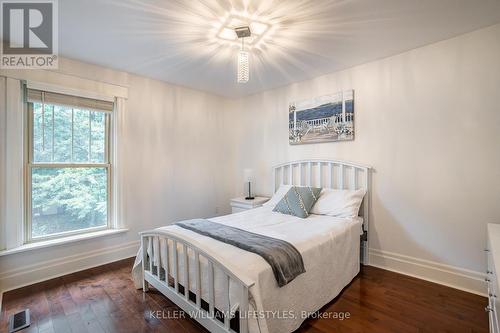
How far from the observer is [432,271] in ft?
8.04

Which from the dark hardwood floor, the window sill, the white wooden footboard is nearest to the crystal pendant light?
the white wooden footboard

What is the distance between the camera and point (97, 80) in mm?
2910

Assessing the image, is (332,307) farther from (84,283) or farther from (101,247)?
(101,247)

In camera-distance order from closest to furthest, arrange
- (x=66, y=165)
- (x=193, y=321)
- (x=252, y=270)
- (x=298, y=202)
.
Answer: (x=252, y=270) < (x=193, y=321) < (x=66, y=165) < (x=298, y=202)

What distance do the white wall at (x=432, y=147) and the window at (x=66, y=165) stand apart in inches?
119

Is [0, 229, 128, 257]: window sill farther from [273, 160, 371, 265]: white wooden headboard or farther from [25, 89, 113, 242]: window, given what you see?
[273, 160, 371, 265]: white wooden headboard

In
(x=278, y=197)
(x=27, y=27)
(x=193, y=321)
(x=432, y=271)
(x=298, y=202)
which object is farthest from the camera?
(x=278, y=197)

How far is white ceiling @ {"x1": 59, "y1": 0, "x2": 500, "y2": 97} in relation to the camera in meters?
1.83

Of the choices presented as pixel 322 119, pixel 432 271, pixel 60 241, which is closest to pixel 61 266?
pixel 60 241

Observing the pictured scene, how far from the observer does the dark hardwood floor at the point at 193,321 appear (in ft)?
5.84

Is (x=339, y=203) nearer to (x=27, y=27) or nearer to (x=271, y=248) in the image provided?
(x=271, y=248)

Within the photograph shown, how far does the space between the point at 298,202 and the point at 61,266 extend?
2796 millimetres

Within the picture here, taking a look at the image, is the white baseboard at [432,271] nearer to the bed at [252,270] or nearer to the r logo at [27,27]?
the bed at [252,270]

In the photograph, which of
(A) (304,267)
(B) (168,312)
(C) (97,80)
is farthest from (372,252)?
(C) (97,80)
